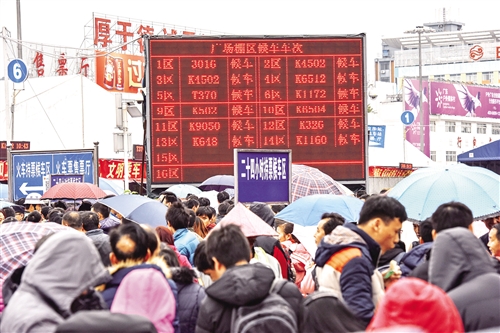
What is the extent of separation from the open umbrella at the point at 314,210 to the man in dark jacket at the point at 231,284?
5.50m

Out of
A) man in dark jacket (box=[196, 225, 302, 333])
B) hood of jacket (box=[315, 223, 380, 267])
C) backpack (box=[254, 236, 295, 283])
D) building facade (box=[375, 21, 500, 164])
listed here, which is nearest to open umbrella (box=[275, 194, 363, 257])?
backpack (box=[254, 236, 295, 283])

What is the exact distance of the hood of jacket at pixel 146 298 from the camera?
4.50m

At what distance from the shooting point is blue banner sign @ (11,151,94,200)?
21.6 metres

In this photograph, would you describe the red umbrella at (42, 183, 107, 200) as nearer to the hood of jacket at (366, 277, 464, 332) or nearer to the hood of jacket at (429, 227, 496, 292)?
the hood of jacket at (429, 227, 496, 292)

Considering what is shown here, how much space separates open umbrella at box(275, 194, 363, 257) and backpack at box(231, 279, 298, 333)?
575 centimetres

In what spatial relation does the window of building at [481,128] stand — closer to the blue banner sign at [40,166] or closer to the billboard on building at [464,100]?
the billboard on building at [464,100]

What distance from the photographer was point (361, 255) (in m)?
5.36

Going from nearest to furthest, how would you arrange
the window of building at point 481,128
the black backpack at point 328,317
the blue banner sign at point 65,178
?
the black backpack at point 328,317, the blue banner sign at point 65,178, the window of building at point 481,128

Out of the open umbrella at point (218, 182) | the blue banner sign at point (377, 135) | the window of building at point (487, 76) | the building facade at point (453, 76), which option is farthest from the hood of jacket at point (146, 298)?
the window of building at point (487, 76)

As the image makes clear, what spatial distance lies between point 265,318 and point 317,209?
22.2ft

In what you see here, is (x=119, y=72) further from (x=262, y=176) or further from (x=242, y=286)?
(x=242, y=286)

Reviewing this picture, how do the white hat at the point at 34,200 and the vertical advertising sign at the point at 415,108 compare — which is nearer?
the white hat at the point at 34,200

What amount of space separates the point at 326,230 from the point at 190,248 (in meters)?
1.43

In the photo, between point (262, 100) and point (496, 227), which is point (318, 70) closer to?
point (262, 100)
